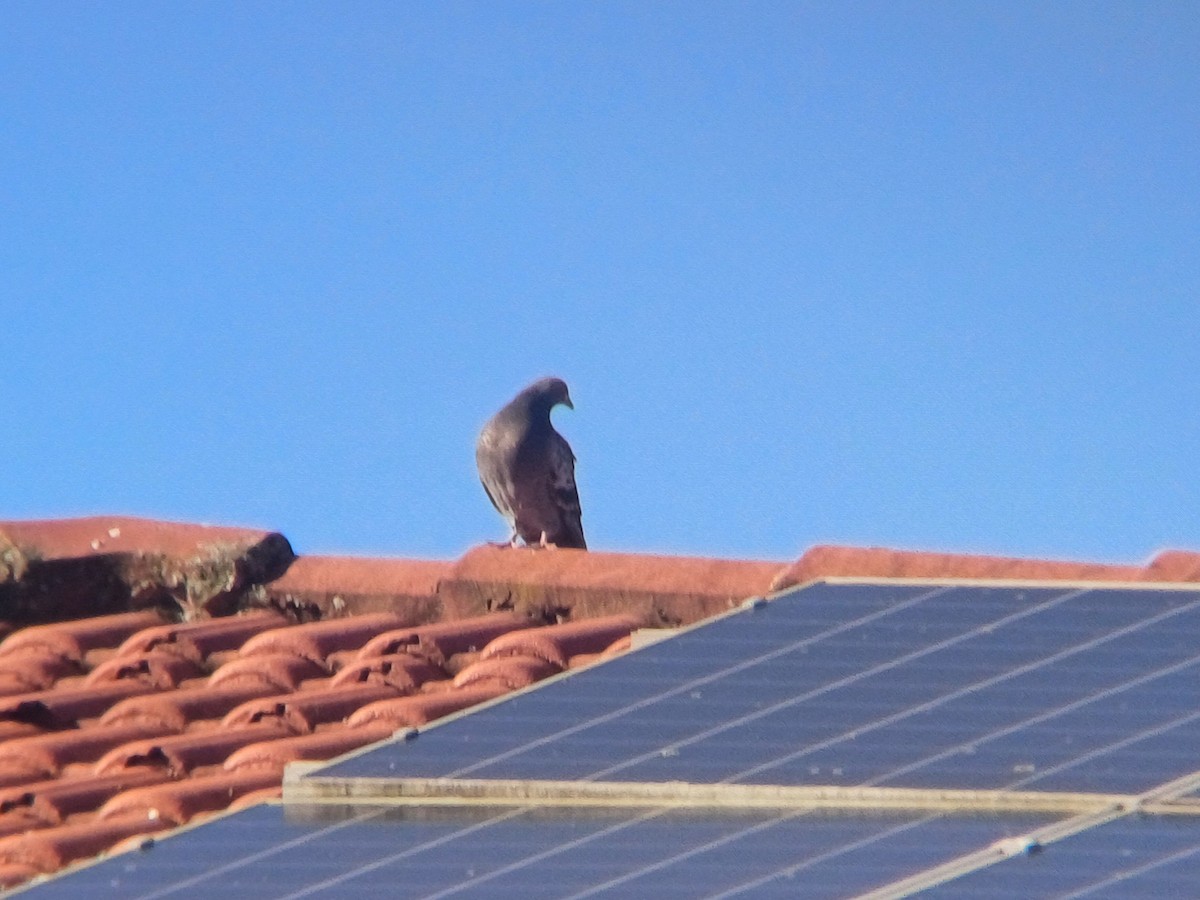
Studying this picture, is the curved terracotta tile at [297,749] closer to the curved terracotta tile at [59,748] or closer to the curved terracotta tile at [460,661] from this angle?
the curved terracotta tile at [59,748]

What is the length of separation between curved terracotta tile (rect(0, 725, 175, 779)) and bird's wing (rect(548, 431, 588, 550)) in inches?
154

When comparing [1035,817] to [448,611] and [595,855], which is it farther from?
[448,611]

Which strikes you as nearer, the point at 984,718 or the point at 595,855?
the point at 595,855

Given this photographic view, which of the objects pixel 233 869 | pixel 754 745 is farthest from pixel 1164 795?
pixel 233 869

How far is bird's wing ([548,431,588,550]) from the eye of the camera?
9.96m

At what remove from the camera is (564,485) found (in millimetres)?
9977

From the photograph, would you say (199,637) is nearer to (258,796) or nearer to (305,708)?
(305,708)

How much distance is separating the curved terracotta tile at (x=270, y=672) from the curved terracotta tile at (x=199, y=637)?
0.76 feet

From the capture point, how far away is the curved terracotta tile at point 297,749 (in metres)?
5.62

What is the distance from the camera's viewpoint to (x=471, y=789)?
14.7 feet

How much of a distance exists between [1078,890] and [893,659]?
5.26 ft

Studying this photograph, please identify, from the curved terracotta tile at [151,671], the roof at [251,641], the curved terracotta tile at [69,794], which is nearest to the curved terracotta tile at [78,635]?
the roof at [251,641]

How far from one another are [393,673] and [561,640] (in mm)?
453

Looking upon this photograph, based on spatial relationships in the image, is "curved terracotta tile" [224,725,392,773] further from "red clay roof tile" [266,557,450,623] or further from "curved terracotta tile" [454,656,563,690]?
"red clay roof tile" [266,557,450,623]
